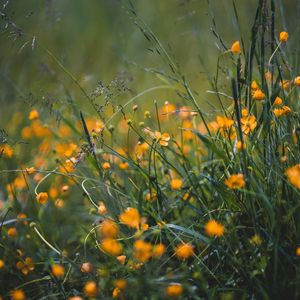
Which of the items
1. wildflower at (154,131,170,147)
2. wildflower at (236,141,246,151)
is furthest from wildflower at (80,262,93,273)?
wildflower at (236,141,246,151)

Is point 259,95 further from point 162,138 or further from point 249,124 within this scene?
point 162,138

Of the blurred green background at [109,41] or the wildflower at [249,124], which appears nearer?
the wildflower at [249,124]

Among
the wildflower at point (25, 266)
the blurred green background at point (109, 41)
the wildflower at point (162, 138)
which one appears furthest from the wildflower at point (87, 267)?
the blurred green background at point (109, 41)

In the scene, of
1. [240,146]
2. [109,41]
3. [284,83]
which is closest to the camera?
[240,146]

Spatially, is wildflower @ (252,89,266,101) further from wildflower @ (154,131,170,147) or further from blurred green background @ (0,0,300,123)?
blurred green background @ (0,0,300,123)

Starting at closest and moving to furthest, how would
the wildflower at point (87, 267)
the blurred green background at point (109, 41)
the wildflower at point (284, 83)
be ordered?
the wildflower at point (87, 267) → the wildflower at point (284, 83) → the blurred green background at point (109, 41)

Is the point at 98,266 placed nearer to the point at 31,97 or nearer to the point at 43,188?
the point at 31,97

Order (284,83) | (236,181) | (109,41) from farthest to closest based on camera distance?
(109,41), (284,83), (236,181)

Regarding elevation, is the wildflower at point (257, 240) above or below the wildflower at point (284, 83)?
below

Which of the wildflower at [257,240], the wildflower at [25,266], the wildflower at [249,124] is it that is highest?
the wildflower at [249,124]

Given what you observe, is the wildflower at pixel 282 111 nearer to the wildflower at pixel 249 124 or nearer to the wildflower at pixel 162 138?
the wildflower at pixel 249 124

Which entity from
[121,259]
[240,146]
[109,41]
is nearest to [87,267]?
[121,259]

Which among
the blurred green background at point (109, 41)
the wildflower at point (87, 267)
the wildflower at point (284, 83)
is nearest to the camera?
the wildflower at point (87, 267)

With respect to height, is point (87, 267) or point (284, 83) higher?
point (284, 83)
